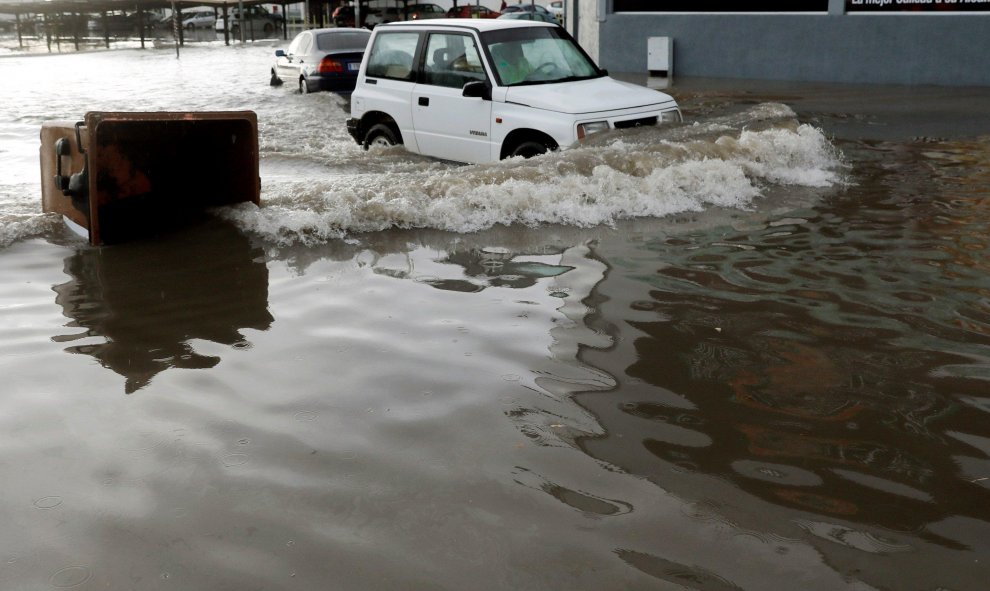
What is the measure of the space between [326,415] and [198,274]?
275cm

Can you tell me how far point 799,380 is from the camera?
166 inches

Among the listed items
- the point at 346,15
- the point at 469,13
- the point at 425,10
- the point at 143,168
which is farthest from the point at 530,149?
the point at 346,15

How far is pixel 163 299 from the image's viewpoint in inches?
226

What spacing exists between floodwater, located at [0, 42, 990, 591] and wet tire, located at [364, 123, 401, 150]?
214 cm

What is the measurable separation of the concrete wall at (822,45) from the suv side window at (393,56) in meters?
11.6

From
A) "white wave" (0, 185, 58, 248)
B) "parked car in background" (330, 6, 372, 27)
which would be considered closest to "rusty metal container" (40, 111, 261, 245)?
"white wave" (0, 185, 58, 248)

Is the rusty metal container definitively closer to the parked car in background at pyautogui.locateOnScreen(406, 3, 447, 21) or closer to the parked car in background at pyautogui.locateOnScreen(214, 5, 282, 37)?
the parked car in background at pyautogui.locateOnScreen(406, 3, 447, 21)

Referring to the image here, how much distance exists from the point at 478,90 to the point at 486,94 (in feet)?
0.29

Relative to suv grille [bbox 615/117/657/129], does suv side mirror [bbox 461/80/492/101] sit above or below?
above

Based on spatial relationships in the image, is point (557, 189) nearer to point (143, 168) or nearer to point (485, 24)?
point (485, 24)

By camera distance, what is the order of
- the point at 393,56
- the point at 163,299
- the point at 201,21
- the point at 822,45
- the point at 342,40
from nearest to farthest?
1. the point at 163,299
2. the point at 393,56
3. the point at 342,40
4. the point at 822,45
5. the point at 201,21

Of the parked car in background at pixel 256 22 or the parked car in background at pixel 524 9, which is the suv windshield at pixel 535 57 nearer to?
the parked car in background at pixel 524 9

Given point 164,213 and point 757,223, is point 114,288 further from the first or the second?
point 757,223

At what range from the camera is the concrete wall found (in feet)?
57.9
